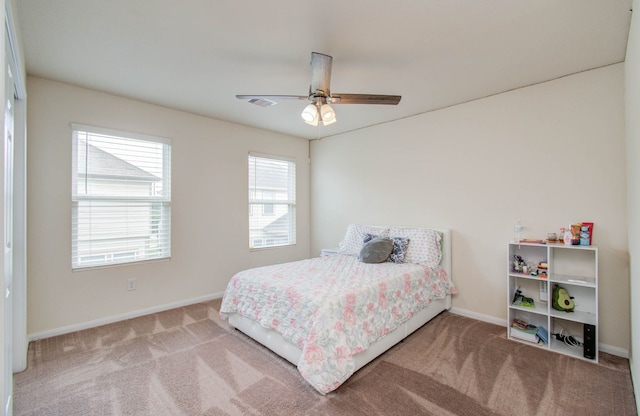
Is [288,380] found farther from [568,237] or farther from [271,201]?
[271,201]

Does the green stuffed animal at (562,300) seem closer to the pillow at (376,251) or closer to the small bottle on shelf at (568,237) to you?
the small bottle on shelf at (568,237)

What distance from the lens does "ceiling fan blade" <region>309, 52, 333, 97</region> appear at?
2.29 meters

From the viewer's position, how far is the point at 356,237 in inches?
161

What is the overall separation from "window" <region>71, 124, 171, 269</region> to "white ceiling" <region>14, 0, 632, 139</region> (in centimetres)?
60

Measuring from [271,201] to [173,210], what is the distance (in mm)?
1534

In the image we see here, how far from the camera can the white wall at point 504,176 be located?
2523 mm

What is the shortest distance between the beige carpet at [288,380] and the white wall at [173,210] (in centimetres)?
48

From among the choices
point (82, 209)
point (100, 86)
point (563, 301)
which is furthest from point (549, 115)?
point (82, 209)

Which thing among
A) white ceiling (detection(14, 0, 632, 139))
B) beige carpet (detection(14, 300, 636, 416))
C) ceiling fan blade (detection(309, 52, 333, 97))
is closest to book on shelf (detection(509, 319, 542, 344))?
beige carpet (detection(14, 300, 636, 416))

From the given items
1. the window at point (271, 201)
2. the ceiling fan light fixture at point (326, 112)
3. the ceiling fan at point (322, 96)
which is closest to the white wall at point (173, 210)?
the window at point (271, 201)

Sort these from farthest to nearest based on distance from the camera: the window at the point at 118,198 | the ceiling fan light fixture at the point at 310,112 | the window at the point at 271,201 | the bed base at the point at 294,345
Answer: the window at the point at 271,201 < the window at the point at 118,198 < the ceiling fan light fixture at the point at 310,112 < the bed base at the point at 294,345

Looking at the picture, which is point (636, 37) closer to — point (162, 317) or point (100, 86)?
point (100, 86)

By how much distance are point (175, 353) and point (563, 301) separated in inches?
140

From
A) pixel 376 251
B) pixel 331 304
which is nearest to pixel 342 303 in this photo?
pixel 331 304
